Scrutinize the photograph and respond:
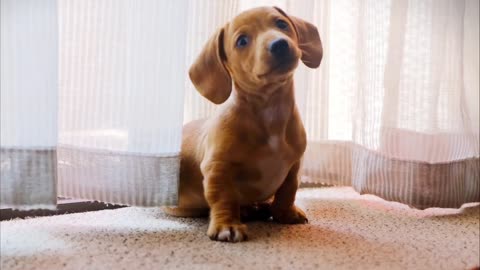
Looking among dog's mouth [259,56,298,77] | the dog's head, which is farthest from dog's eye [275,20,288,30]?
dog's mouth [259,56,298,77]

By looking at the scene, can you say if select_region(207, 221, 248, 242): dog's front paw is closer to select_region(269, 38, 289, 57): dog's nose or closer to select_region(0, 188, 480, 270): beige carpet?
select_region(0, 188, 480, 270): beige carpet

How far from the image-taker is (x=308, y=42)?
3.65 feet

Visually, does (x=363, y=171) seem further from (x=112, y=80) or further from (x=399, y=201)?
(x=112, y=80)

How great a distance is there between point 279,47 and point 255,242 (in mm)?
365

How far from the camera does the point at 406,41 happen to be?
4.25 feet

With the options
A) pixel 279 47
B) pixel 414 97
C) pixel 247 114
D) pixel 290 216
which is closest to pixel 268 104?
pixel 247 114

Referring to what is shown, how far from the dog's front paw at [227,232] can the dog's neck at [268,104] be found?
0.68 feet

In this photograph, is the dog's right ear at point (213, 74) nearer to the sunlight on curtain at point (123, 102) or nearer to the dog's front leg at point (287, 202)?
the sunlight on curtain at point (123, 102)

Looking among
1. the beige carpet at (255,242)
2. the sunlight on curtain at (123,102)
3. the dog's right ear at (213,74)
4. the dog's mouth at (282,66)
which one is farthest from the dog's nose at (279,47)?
the beige carpet at (255,242)

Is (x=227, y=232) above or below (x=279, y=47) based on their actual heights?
below

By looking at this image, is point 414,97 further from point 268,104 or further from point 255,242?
point 255,242

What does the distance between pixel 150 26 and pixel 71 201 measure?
459mm

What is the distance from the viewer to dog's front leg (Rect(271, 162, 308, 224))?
1.14 metres

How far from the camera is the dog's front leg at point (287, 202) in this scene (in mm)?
1142
